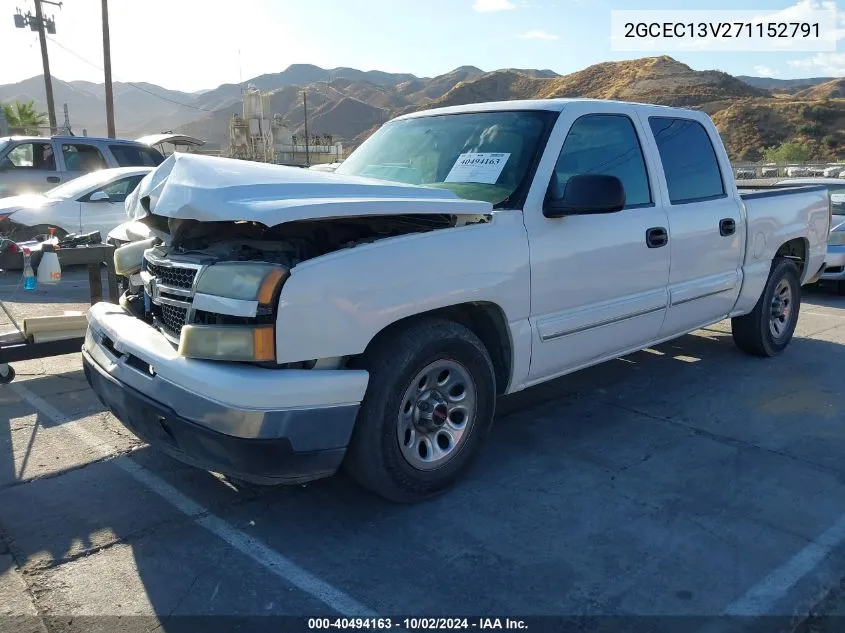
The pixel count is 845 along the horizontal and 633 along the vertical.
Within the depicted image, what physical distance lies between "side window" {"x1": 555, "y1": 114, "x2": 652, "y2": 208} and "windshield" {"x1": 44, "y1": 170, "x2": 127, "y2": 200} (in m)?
8.45

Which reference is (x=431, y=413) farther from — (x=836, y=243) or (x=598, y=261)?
(x=836, y=243)

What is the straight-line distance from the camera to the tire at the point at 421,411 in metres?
3.04

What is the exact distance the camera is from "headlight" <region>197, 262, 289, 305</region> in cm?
276

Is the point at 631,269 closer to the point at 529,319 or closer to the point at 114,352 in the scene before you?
the point at 529,319

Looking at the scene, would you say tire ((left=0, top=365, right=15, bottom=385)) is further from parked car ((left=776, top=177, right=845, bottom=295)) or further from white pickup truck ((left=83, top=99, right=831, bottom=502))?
parked car ((left=776, top=177, right=845, bottom=295))

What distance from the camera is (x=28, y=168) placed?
12.1 metres

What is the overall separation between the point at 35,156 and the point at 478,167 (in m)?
11.1

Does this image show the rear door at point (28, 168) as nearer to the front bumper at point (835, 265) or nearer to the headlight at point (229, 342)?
the headlight at point (229, 342)

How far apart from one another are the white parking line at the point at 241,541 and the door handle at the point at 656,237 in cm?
277

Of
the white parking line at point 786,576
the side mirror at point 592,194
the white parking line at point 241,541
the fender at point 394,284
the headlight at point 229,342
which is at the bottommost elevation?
the white parking line at point 786,576

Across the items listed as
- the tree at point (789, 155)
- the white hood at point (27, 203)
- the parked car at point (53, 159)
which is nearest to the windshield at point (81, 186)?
the white hood at point (27, 203)

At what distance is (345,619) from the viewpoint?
2.58 m

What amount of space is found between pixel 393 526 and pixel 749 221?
3.74 meters

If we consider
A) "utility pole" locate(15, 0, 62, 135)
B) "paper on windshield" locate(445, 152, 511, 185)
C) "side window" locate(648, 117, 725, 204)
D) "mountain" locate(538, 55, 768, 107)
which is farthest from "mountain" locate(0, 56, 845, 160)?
"paper on windshield" locate(445, 152, 511, 185)
